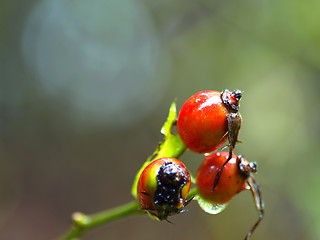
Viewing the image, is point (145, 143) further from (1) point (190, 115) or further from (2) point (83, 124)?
(1) point (190, 115)

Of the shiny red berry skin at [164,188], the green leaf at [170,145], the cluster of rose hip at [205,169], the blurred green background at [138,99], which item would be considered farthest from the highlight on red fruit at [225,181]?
the blurred green background at [138,99]

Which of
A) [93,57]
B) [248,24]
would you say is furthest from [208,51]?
[93,57]

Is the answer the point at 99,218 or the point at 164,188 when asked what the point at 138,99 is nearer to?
the point at 99,218

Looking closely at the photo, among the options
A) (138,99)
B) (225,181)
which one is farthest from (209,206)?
(138,99)

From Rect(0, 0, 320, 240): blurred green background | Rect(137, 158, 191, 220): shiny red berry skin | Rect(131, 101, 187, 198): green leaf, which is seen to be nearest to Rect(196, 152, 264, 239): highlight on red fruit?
Rect(131, 101, 187, 198): green leaf

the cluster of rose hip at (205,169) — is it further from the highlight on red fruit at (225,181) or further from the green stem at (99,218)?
the green stem at (99,218)

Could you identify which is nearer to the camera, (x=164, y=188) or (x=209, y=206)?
(x=164, y=188)
